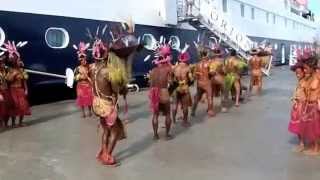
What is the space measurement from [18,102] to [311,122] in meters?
5.72

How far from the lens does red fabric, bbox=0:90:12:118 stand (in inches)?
411

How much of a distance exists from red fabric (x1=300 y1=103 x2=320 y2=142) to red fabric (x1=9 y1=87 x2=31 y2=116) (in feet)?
18.2

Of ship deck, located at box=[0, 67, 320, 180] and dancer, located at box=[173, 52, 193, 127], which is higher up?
dancer, located at box=[173, 52, 193, 127]

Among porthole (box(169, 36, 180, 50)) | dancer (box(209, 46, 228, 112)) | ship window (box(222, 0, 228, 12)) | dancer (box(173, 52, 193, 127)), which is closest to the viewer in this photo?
dancer (box(173, 52, 193, 127))

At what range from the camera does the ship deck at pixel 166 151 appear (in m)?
6.89

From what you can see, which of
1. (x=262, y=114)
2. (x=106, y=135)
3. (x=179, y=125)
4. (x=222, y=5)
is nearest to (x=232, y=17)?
(x=222, y=5)

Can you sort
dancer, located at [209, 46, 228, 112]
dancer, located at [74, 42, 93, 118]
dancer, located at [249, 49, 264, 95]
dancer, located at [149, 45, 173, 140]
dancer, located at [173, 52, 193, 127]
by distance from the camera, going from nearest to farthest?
dancer, located at [149, 45, 173, 140] → dancer, located at [173, 52, 193, 127] → dancer, located at [74, 42, 93, 118] → dancer, located at [209, 46, 228, 112] → dancer, located at [249, 49, 264, 95]

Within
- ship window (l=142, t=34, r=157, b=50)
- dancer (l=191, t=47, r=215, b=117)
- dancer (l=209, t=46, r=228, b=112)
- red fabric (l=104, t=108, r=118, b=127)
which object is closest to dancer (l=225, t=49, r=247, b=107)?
dancer (l=209, t=46, r=228, b=112)

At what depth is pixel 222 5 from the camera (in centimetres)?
2691

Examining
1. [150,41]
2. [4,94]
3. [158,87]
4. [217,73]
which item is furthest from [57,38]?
[158,87]

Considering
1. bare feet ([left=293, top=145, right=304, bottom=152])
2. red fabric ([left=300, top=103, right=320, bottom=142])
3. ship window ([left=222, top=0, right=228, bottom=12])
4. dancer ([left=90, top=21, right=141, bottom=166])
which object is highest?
ship window ([left=222, top=0, right=228, bottom=12])

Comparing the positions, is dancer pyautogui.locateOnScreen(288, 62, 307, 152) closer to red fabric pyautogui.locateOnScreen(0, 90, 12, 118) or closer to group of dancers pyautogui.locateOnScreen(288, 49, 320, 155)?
group of dancers pyautogui.locateOnScreen(288, 49, 320, 155)

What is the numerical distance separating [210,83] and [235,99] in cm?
253

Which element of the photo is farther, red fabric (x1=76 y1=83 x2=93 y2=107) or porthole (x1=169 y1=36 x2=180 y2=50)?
porthole (x1=169 y1=36 x2=180 y2=50)
